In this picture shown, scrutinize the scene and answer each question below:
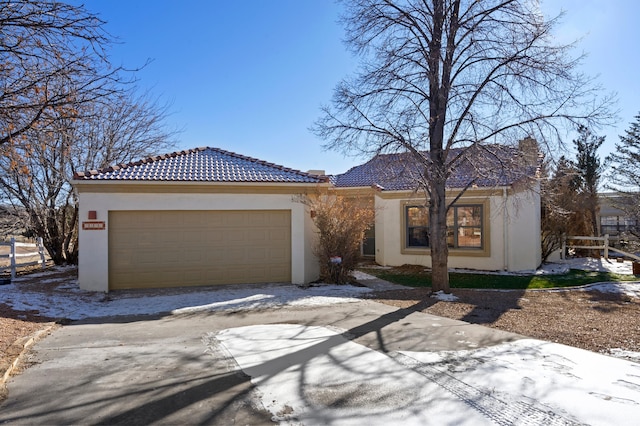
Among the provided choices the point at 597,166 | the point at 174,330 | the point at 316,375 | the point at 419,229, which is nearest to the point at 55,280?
the point at 174,330

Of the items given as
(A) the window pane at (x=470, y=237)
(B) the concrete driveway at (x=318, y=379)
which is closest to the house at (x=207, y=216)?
(A) the window pane at (x=470, y=237)

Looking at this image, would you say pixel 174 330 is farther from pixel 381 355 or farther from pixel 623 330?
pixel 623 330

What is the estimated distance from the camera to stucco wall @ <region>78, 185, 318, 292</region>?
11531 millimetres

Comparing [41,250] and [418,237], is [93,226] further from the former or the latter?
[418,237]

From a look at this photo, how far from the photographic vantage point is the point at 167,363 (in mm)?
5484

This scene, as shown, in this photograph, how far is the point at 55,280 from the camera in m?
13.3

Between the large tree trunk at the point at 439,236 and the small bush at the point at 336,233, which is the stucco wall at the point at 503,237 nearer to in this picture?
the small bush at the point at 336,233

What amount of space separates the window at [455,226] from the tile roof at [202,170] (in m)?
5.36

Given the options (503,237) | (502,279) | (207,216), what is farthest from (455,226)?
(207,216)

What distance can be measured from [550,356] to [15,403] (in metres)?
6.19

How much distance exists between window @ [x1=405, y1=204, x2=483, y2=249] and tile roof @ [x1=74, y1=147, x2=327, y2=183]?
5.36 meters

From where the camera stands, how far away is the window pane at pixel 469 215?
1620 centimetres

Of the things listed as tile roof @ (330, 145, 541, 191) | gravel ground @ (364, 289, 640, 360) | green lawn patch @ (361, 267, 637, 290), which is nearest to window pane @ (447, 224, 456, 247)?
green lawn patch @ (361, 267, 637, 290)

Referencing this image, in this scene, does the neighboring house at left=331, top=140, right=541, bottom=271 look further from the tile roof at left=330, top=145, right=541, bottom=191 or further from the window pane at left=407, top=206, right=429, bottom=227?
the tile roof at left=330, top=145, right=541, bottom=191
